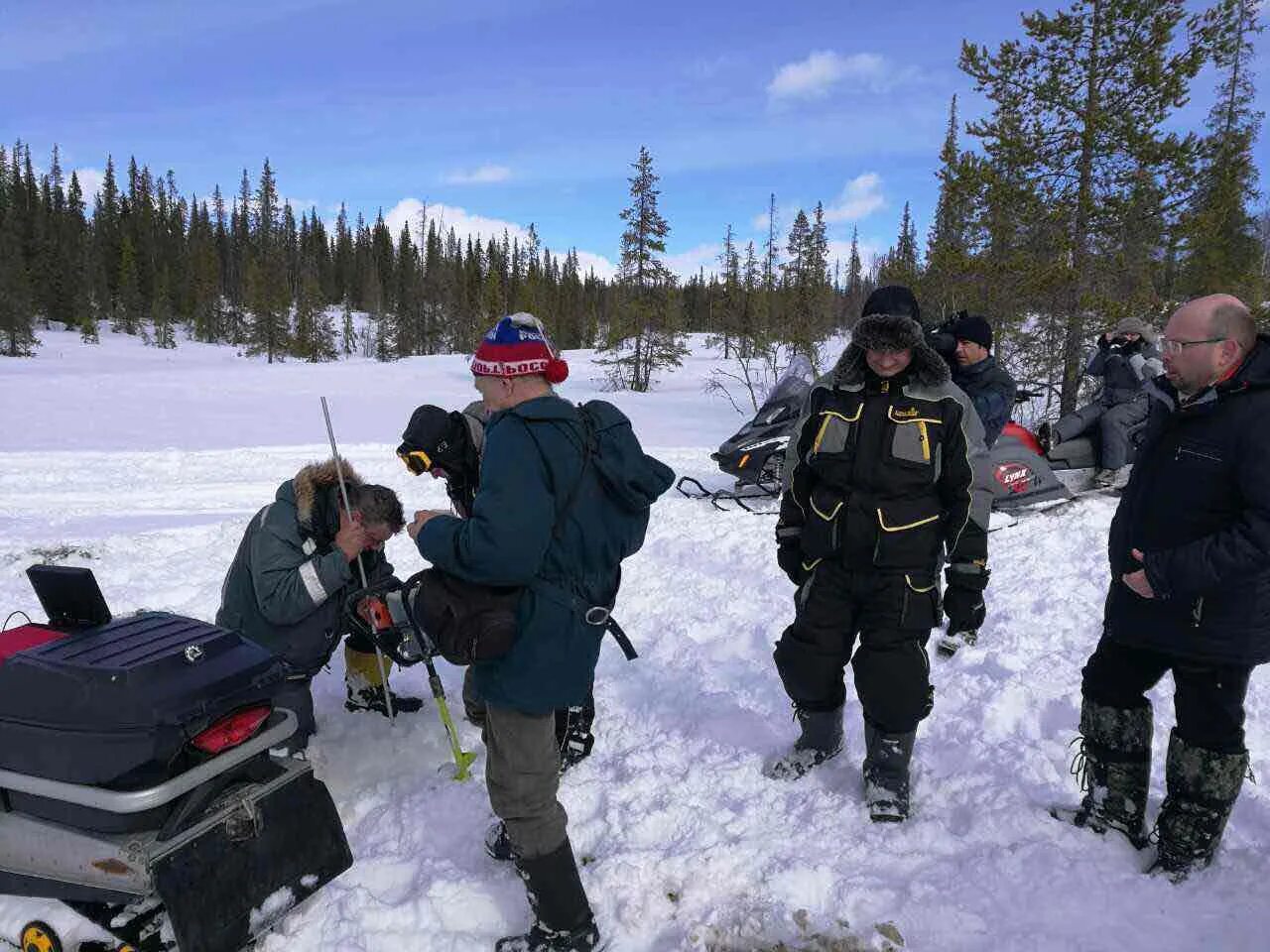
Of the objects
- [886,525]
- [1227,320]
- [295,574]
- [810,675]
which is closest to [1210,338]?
[1227,320]

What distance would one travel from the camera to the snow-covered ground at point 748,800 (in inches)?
99.2

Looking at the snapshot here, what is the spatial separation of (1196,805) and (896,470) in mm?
1486

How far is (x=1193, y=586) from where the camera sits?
7.99ft

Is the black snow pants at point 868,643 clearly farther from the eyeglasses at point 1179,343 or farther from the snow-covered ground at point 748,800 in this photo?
the eyeglasses at point 1179,343

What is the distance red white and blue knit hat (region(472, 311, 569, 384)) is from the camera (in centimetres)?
228

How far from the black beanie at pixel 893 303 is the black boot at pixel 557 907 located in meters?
2.28

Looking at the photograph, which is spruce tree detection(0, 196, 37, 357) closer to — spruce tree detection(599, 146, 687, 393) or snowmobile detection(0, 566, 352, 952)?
spruce tree detection(599, 146, 687, 393)

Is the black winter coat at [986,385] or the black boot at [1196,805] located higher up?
the black winter coat at [986,385]

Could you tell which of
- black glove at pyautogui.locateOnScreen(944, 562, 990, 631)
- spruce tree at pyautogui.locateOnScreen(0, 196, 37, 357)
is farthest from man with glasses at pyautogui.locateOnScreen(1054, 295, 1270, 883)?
spruce tree at pyautogui.locateOnScreen(0, 196, 37, 357)

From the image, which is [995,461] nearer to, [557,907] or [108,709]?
[557,907]

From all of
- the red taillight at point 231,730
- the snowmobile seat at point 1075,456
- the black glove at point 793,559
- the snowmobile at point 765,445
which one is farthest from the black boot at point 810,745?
the snowmobile seat at point 1075,456

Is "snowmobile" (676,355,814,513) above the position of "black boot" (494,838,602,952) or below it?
above

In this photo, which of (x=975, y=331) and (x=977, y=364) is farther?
(x=977, y=364)

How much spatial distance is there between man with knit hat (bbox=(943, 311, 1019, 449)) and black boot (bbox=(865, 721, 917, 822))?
3.44 meters
